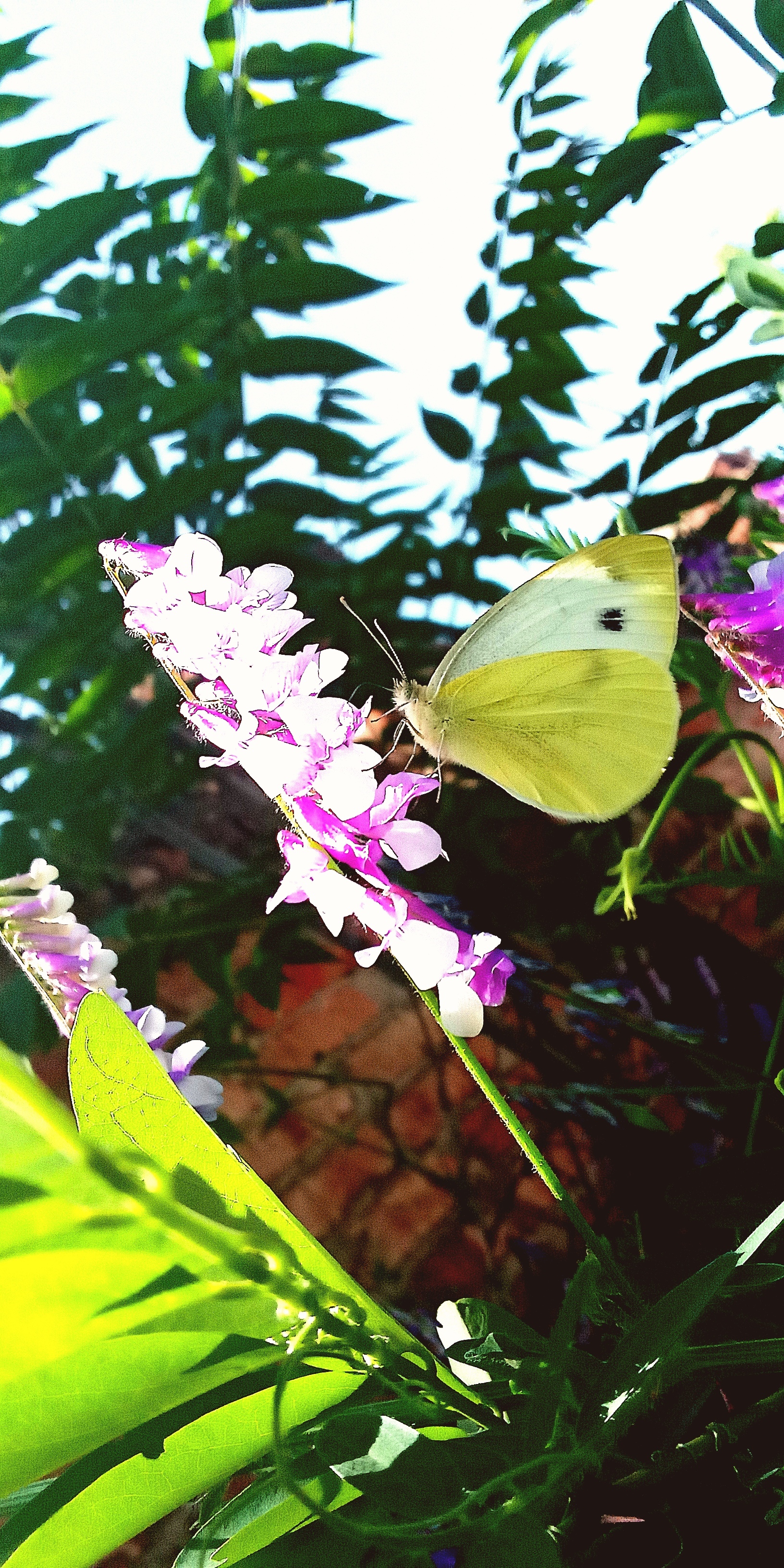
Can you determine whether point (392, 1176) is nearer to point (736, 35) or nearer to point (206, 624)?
point (206, 624)

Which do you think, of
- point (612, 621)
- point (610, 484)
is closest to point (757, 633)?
point (612, 621)

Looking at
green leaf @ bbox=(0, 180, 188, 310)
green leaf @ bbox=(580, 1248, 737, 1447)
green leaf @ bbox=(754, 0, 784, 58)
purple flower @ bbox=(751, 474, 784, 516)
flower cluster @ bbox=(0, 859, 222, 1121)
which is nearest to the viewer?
green leaf @ bbox=(580, 1248, 737, 1447)

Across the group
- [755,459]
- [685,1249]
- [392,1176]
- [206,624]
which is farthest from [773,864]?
[755,459]

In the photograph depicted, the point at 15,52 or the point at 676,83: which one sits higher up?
the point at 15,52

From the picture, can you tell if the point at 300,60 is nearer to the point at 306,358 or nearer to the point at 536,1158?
the point at 306,358

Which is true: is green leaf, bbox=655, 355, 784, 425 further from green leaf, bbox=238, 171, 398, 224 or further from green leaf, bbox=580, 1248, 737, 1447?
green leaf, bbox=580, 1248, 737, 1447

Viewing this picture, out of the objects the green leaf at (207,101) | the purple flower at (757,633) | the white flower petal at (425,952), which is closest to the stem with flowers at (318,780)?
the white flower petal at (425,952)

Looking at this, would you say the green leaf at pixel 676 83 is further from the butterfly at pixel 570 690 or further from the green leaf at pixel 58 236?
the green leaf at pixel 58 236

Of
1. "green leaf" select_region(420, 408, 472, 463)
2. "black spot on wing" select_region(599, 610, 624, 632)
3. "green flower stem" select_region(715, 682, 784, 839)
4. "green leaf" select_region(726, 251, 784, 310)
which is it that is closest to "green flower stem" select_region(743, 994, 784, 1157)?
"green flower stem" select_region(715, 682, 784, 839)
